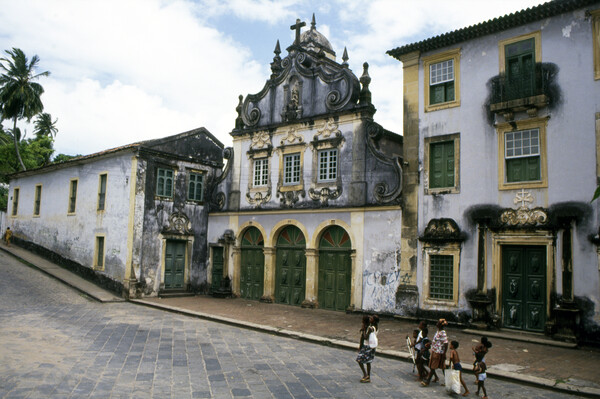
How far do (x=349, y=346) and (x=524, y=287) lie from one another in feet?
18.4

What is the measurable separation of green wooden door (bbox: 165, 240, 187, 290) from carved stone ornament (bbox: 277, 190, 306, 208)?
532 cm

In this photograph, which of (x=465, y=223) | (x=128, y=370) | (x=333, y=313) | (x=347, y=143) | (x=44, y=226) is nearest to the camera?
(x=128, y=370)

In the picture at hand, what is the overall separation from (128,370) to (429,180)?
1082cm

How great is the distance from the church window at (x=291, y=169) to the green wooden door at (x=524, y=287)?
28.6 ft

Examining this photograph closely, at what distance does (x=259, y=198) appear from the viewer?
20.5 meters

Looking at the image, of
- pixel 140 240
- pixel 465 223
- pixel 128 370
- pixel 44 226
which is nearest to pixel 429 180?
pixel 465 223

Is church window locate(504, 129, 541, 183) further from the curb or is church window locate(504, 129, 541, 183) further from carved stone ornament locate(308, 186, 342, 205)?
the curb

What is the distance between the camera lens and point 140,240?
778 inches

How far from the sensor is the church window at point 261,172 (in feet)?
67.6

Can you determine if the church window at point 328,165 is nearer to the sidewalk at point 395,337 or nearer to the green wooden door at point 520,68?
the sidewalk at point 395,337

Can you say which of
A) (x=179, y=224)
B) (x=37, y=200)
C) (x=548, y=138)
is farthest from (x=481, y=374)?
(x=37, y=200)

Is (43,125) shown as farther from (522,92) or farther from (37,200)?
(522,92)

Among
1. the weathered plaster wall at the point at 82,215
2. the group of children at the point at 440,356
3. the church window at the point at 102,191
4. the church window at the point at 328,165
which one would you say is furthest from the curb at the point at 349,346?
the church window at the point at 328,165

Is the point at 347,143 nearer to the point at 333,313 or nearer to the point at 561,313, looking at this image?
the point at 333,313
